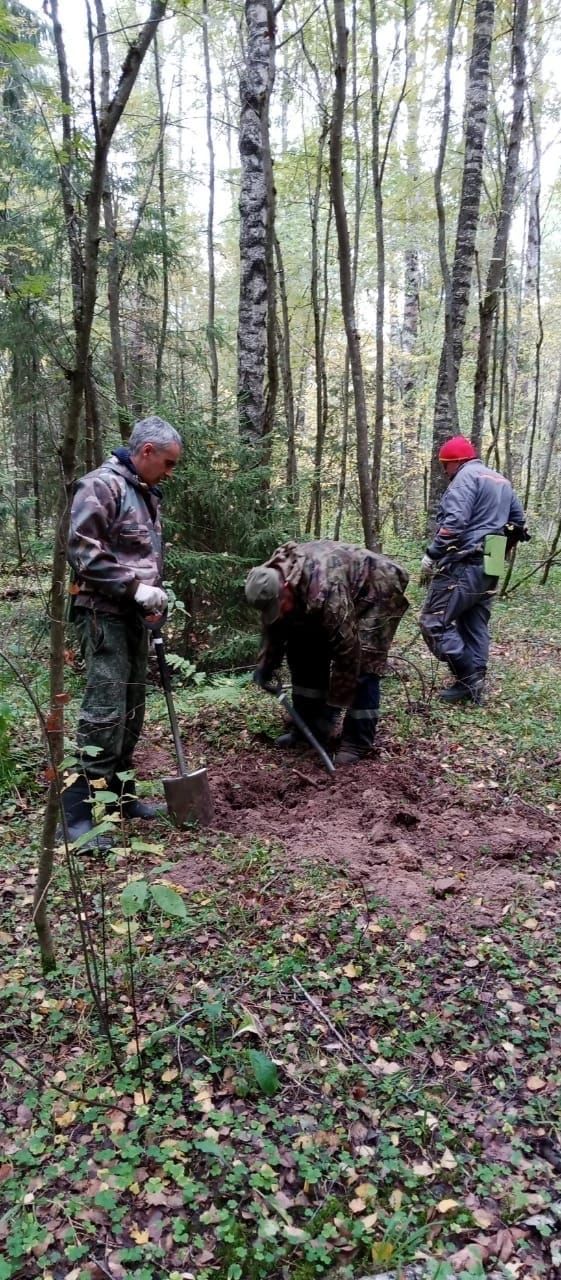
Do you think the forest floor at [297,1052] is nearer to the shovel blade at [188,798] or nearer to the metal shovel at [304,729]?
the shovel blade at [188,798]

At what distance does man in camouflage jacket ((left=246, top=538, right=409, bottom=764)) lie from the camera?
4672mm

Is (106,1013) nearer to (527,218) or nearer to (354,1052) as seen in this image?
(354,1052)

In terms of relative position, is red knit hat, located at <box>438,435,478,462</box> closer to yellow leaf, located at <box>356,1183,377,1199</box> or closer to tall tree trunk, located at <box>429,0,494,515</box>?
tall tree trunk, located at <box>429,0,494,515</box>

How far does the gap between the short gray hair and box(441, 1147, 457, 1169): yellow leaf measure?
3255 millimetres

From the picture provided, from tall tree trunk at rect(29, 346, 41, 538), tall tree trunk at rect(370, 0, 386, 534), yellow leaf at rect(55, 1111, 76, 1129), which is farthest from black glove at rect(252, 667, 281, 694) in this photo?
tall tree trunk at rect(29, 346, 41, 538)

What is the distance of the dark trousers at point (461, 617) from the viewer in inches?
243

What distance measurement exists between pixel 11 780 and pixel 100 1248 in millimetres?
2760

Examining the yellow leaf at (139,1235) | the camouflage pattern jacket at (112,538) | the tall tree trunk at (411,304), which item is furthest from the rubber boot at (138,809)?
the tall tree trunk at (411,304)

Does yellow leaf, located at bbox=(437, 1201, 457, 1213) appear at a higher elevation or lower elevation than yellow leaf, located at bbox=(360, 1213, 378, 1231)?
lower

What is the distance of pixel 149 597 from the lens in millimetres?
3797

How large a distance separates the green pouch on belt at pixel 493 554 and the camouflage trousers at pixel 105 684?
325 cm

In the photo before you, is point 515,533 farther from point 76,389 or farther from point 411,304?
point 411,304

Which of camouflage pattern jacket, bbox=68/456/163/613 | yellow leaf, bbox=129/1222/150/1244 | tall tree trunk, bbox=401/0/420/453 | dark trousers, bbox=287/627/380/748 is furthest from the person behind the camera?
tall tree trunk, bbox=401/0/420/453

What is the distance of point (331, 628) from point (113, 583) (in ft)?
4.88
